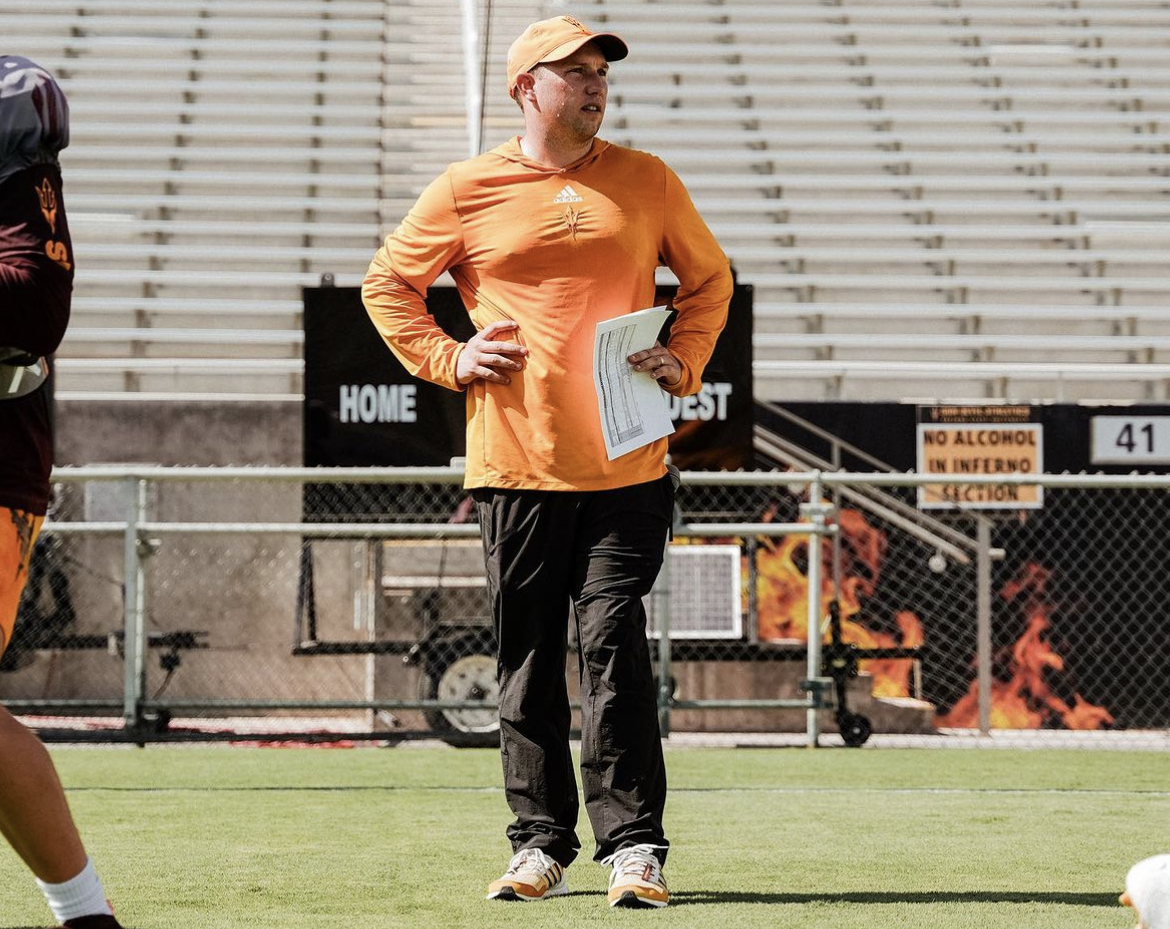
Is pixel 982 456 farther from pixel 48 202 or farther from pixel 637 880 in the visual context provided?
pixel 48 202

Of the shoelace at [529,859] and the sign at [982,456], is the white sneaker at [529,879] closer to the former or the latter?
the shoelace at [529,859]

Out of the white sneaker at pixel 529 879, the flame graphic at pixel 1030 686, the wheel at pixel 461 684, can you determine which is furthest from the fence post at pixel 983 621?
the white sneaker at pixel 529 879

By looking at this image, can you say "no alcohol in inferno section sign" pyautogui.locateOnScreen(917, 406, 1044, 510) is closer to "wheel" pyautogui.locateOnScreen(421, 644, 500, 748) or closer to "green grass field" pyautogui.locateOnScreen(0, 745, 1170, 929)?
"green grass field" pyautogui.locateOnScreen(0, 745, 1170, 929)

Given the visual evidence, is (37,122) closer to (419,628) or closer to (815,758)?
(815,758)

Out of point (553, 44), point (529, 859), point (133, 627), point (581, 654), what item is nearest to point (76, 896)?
point (529, 859)

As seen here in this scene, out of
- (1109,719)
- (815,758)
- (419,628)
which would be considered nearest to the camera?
(815,758)

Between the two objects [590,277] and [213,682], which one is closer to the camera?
[590,277]

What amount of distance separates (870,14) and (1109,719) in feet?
28.6

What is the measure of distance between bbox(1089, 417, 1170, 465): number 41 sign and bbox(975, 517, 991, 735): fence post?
32.0 inches

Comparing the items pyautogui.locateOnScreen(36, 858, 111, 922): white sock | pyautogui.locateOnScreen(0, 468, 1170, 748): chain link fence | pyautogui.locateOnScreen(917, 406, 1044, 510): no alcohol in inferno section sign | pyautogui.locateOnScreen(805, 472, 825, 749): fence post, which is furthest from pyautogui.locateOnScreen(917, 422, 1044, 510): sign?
pyautogui.locateOnScreen(36, 858, 111, 922): white sock

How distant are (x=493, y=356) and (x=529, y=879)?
3.65 feet

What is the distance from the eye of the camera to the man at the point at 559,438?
12.4 ft

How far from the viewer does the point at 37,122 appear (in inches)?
109

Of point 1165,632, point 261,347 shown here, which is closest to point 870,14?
point 261,347
